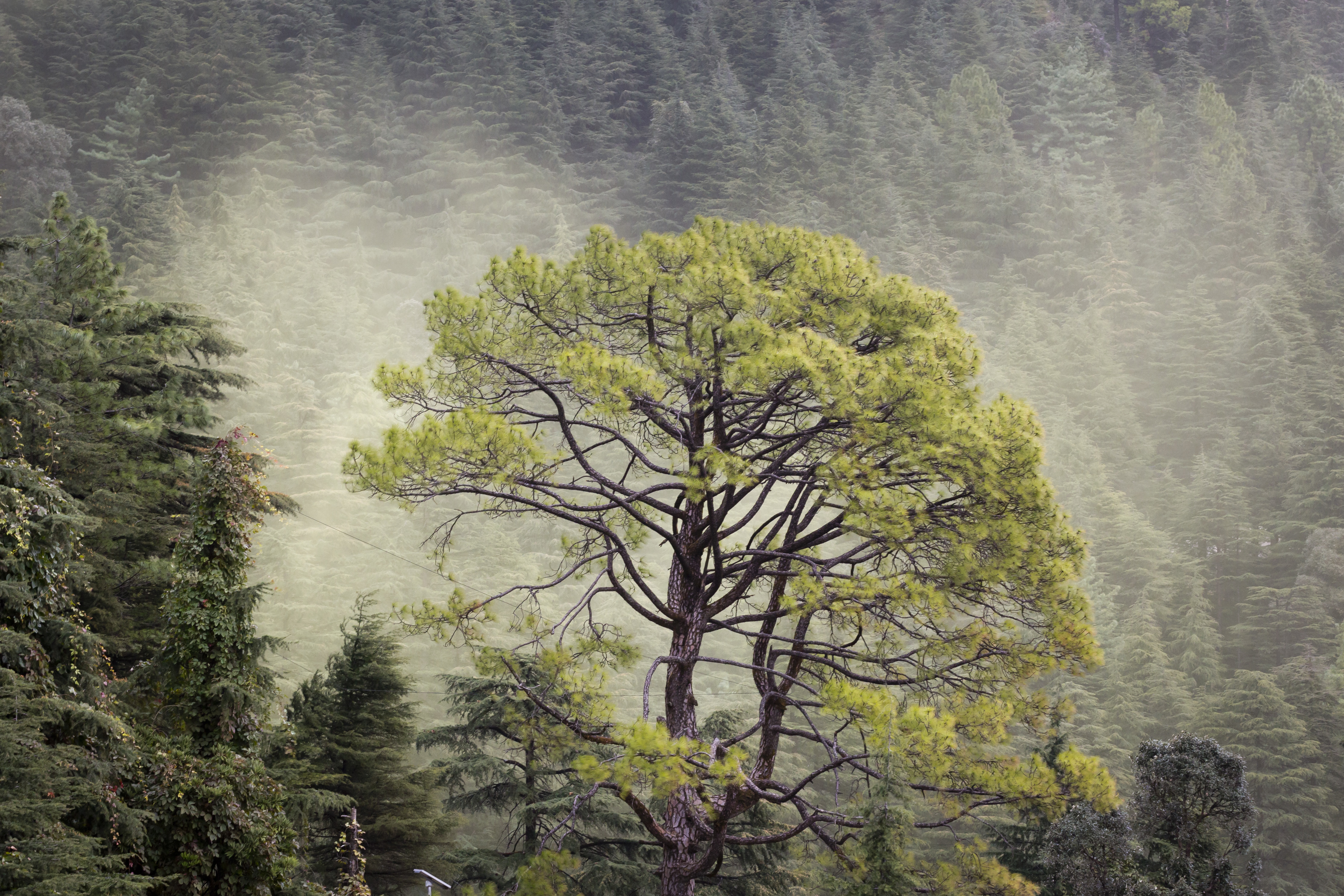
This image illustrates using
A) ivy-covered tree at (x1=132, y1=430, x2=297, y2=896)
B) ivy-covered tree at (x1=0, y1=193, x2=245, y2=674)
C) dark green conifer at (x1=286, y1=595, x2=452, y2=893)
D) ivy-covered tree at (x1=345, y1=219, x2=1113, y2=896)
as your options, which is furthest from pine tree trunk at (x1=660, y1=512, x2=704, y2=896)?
dark green conifer at (x1=286, y1=595, x2=452, y2=893)

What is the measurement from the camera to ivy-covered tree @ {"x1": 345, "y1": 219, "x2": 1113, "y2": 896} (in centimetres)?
669

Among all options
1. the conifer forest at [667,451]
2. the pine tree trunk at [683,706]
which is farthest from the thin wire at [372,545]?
the pine tree trunk at [683,706]

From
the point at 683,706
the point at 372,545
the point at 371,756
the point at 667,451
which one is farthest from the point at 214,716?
the point at 372,545

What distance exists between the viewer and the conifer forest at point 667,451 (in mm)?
6848

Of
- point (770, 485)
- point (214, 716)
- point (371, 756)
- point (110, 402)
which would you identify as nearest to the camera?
point (214, 716)

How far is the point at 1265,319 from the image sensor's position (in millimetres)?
47531

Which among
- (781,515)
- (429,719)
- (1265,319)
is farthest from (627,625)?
(1265,319)

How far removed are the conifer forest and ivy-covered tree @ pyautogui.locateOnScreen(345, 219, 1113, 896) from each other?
0.17 ft

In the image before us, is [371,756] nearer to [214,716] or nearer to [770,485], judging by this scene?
[214,716]

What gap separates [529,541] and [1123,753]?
862 inches

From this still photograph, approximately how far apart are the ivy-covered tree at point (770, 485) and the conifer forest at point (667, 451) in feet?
0.17

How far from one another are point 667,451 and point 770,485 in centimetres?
345

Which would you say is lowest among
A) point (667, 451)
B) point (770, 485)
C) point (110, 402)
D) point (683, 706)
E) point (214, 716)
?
point (214, 716)

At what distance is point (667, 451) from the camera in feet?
37.2
